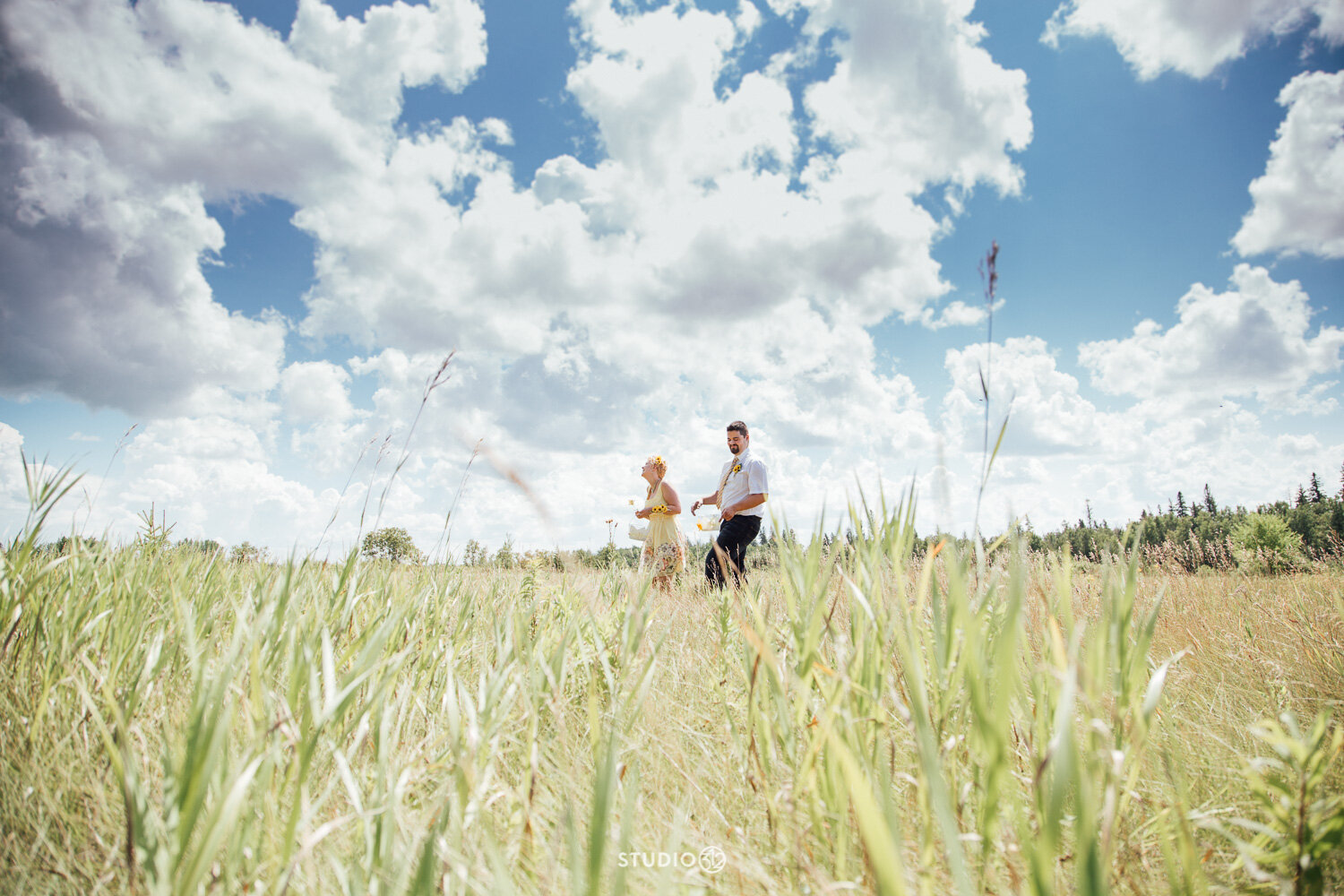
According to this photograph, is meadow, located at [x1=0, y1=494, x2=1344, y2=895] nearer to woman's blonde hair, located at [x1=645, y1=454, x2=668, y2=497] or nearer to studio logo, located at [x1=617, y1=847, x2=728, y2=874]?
studio logo, located at [x1=617, y1=847, x2=728, y2=874]

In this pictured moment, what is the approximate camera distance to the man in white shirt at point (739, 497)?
19.8ft

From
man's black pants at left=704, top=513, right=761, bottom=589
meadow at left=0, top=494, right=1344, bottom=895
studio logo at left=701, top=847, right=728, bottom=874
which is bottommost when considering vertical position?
studio logo at left=701, top=847, right=728, bottom=874

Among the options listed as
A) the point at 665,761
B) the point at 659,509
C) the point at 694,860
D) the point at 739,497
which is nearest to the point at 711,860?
the point at 694,860

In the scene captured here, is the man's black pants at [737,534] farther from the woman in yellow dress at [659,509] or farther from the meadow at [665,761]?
the meadow at [665,761]

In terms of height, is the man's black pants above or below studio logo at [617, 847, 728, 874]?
above

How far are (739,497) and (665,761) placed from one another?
15.6ft

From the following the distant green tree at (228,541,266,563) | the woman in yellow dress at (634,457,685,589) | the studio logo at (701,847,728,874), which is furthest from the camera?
the woman in yellow dress at (634,457,685,589)

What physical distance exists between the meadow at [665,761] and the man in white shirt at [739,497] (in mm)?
3898

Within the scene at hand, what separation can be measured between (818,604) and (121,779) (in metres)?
1.23

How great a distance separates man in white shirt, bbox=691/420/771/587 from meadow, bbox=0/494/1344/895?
3.90 metres

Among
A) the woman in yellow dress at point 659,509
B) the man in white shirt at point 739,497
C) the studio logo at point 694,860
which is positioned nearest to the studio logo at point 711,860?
the studio logo at point 694,860

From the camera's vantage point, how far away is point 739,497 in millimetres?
6273

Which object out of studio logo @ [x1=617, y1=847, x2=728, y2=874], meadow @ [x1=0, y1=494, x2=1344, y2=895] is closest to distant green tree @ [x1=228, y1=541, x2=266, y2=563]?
meadow @ [x1=0, y1=494, x2=1344, y2=895]

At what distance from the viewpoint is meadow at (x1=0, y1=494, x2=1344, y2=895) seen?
86 centimetres
